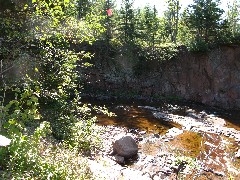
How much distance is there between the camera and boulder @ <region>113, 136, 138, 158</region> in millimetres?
10266

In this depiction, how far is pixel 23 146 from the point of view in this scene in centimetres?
462

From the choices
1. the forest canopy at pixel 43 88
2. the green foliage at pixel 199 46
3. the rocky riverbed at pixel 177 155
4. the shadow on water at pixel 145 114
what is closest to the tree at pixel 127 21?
the green foliage at pixel 199 46

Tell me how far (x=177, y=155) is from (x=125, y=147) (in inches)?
86.2

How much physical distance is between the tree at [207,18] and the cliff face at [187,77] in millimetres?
2371

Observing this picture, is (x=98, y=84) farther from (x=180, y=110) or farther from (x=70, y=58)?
(x=70, y=58)

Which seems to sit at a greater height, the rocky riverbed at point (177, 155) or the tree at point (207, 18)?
the tree at point (207, 18)

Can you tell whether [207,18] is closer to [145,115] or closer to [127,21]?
[127,21]

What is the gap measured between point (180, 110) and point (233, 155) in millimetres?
10854

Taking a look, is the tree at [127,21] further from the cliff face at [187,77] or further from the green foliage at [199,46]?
the green foliage at [199,46]

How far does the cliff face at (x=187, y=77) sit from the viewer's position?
2567cm

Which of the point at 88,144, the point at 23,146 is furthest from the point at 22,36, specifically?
the point at 88,144

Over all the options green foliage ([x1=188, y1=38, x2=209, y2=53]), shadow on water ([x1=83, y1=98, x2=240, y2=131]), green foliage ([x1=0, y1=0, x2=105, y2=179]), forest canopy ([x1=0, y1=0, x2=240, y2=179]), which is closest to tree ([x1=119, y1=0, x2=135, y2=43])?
green foliage ([x1=188, y1=38, x2=209, y2=53])

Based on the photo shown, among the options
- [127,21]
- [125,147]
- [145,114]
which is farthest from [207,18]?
[125,147]

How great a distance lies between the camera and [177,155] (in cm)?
909
